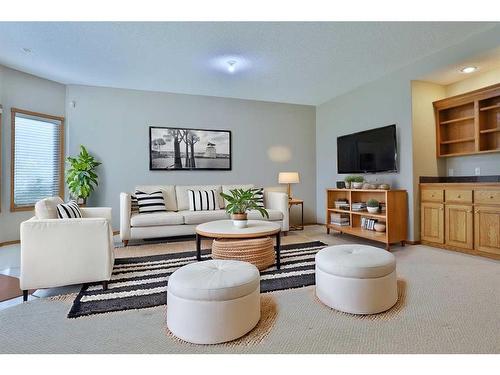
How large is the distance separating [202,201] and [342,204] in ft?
7.48

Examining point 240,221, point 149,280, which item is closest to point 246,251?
point 240,221

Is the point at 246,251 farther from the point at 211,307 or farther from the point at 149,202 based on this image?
the point at 149,202

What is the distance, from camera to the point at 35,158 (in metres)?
4.35

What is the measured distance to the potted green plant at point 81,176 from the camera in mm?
4266

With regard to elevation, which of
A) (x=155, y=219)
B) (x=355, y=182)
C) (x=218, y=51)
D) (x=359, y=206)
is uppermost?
(x=218, y=51)

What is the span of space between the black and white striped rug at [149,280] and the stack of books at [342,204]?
1.35 meters

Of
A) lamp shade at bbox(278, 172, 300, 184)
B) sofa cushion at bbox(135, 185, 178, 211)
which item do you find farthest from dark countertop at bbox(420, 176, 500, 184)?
sofa cushion at bbox(135, 185, 178, 211)

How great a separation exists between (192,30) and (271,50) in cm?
97

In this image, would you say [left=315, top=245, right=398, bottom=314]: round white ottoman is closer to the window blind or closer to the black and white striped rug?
the black and white striped rug

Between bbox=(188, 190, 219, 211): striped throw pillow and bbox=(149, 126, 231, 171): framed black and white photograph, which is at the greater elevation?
bbox=(149, 126, 231, 171): framed black and white photograph

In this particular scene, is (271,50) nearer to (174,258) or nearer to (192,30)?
(192,30)

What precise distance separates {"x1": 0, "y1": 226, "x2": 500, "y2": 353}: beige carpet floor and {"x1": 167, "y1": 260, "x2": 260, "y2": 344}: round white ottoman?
56 mm

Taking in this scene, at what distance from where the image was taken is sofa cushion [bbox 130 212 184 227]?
380 centimetres

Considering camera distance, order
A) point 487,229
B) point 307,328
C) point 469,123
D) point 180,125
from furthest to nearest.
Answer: point 180,125 < point 469,123 < point 487,229 < point 307,328
